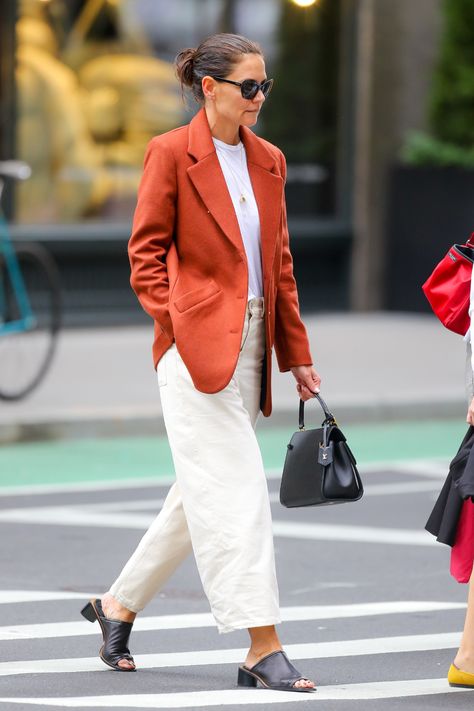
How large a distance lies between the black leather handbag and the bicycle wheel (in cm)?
614

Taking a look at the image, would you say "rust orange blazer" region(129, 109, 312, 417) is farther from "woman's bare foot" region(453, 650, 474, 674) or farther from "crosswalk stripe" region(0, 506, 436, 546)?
"crosswalk stripe" region(0, 506, 436, 546)

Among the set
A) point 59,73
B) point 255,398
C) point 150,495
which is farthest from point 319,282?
point 255,398

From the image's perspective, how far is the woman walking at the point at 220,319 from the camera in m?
4.99

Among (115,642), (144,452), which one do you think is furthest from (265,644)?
(144,452)

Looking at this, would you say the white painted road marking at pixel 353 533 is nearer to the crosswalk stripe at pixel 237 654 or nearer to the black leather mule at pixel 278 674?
the crosswalk stripe at pixel 237 654

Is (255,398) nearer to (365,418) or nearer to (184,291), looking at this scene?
(184,291)

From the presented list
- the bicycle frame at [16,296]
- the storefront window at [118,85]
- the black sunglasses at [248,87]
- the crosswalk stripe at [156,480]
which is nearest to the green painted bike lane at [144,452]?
the crosswalk stripe at [156,480]

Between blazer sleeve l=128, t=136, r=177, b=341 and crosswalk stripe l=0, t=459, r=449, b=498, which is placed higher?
blazer sleeve l=128, t=136, r=177, b=341

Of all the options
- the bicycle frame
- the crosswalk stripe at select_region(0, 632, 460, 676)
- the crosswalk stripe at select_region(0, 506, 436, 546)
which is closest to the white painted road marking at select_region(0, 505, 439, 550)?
the crosswalk stripe at select_region(0, 506, 436, 546)

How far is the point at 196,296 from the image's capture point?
5023mm

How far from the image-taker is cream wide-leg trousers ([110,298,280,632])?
496cm

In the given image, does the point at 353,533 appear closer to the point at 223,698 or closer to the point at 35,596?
the point at 35,596

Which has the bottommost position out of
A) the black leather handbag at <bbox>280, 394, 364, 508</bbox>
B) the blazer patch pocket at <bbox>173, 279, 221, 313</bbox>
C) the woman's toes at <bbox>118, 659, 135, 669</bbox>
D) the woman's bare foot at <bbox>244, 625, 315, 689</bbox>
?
the woman's toes at <bbox>118, 659, 135, 669</bbox>

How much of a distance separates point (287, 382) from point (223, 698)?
24.5 ft
